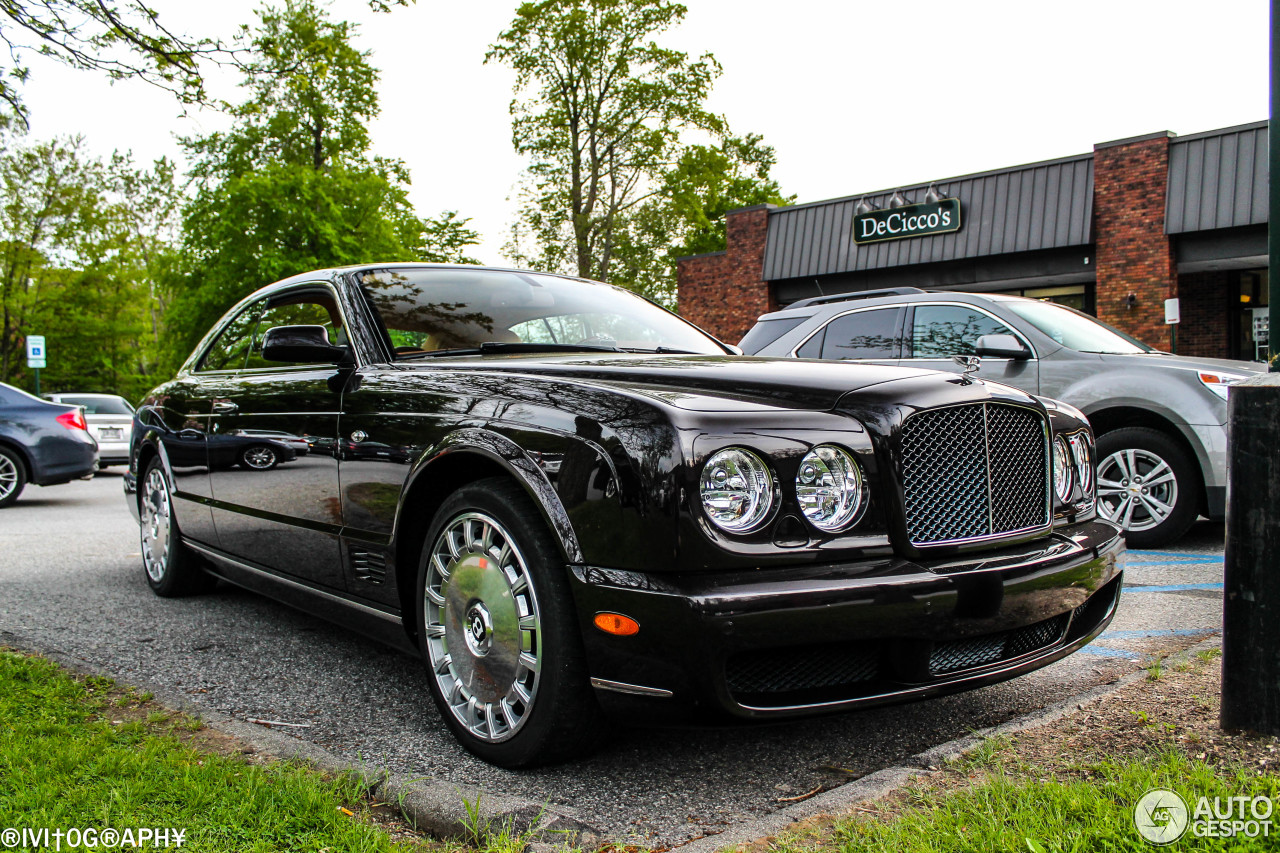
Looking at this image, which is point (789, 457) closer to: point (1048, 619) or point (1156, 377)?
point (1048, 619)

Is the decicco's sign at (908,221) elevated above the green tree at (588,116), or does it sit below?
below

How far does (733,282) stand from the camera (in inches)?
971

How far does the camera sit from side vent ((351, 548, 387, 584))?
3.21 m

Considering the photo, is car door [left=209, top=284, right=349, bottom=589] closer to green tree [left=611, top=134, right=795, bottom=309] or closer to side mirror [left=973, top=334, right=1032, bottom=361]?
side mirror [left=973, top=334, right=1032, bottom=361]

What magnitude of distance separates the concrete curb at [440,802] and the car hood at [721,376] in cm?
105

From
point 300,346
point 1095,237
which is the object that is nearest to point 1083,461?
point 300,346

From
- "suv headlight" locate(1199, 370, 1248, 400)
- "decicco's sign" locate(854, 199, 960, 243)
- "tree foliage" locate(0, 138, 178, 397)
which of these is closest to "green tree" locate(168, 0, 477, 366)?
"tree foliage" locate(0, 138, 178, 397)

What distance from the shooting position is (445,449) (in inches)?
114

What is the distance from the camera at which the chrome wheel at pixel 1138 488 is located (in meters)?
6.43

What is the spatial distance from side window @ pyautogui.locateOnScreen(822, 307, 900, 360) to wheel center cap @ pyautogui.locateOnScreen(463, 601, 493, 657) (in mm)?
5368

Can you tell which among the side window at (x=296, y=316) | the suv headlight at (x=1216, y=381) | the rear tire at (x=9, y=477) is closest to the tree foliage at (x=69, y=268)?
the rear tire at (x=9, y=477)

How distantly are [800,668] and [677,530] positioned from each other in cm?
47

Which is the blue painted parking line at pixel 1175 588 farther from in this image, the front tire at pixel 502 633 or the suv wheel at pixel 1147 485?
the front tire at pixel 502 633

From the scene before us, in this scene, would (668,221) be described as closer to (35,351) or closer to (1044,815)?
(35,351)
